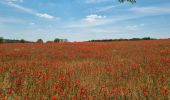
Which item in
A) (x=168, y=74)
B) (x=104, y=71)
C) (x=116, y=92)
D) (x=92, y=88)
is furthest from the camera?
(x=104, y=71)

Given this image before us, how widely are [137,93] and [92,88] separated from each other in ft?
3.43

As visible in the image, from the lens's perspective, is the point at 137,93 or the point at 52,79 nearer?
the point at 137,93

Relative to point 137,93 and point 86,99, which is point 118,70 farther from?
point 86,99

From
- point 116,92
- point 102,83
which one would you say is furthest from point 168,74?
point 116,92

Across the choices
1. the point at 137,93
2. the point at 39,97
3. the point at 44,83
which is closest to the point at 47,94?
the point at 39,97

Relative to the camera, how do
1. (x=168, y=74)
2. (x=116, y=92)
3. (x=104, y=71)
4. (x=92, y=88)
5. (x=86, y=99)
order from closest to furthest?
(x=86, y=99), (x=116, y=92), (x=92, y=88), (x=168, y=74), (x=104, y=71)

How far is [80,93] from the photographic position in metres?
5.09

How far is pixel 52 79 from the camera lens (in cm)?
685

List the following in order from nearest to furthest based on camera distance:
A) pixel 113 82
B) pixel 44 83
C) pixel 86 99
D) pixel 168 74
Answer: pixel 86 99 → pixel 44 83 → pixel 113 82 → pixel 168 74

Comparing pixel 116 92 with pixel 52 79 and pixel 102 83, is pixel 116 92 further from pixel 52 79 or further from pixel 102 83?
pixel 52 79

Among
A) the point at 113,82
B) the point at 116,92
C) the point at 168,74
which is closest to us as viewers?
the point at 116,92

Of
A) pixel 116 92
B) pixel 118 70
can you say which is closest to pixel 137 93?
pixel 116 92

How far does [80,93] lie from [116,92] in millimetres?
803

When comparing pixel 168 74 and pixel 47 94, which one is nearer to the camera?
pixel 47 94
